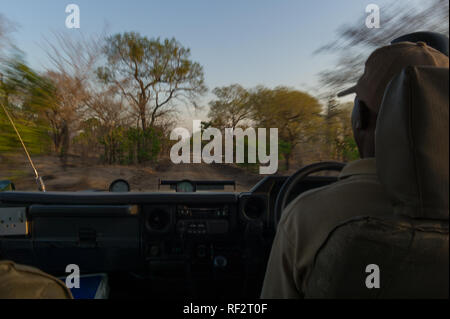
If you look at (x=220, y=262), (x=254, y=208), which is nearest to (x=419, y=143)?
(x=254, y=208)

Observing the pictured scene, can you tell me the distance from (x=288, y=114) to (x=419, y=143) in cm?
269

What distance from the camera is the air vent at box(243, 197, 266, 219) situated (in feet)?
8.29

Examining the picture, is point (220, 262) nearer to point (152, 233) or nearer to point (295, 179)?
point (152, 233)

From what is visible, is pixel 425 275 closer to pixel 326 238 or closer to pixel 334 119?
pixel 326 238

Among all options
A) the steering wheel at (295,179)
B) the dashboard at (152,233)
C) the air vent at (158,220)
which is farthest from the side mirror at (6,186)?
the steering wheel at (295,179)

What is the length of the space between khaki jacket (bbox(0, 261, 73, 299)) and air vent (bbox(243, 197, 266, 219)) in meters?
1.86

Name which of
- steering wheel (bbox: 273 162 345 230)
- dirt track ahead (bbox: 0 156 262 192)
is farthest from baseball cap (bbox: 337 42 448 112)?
dirt track ahead (bbox: 0 156 262 192)

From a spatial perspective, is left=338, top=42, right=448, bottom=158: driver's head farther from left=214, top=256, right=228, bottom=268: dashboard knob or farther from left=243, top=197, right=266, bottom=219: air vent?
left=214, top=256, right=228, bottom=268: dashboard knob

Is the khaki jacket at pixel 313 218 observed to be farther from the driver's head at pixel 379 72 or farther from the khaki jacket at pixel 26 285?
the khaki jacket at pixel 26 285

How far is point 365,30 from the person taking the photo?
102 inches

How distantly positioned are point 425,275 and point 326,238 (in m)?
0.24

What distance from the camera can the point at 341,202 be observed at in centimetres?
89

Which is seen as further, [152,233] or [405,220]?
[152,233]
